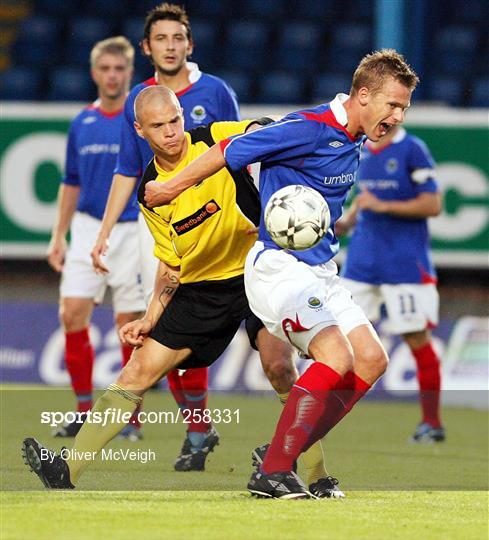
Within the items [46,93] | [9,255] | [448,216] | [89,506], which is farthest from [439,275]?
[89,506]

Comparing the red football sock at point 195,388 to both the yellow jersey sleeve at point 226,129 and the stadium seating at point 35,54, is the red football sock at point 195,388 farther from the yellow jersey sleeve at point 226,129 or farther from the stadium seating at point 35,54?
the stadium seating at point 35,54

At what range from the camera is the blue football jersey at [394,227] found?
8977 mm

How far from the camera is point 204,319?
5.92 meters

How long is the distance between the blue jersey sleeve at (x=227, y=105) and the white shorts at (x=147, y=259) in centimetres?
67

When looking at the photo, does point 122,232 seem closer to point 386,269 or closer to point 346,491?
point 386,269

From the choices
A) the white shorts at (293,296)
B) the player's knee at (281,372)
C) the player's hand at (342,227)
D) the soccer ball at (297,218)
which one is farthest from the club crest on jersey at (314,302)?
the player's hand at (342,227)

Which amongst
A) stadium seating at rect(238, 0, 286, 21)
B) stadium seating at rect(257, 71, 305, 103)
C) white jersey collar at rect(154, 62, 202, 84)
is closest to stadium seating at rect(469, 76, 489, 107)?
stadium seating at rect(257, 71, 305, 103)

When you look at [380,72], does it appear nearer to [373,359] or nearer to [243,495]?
[373,359]

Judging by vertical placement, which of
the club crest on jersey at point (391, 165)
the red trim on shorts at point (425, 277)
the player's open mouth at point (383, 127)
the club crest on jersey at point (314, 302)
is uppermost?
the player's open mouth at point (383, 127)

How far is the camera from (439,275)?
12.7 m

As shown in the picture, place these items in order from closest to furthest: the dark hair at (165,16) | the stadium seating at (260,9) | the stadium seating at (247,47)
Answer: the dark hair at (165,16) < the stadium seating at (247,47) < the stadium seating at (260,9)

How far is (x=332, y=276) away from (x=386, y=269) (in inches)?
134

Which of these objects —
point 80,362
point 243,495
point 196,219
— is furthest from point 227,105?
point 243,495

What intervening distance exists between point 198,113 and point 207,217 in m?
1.45
